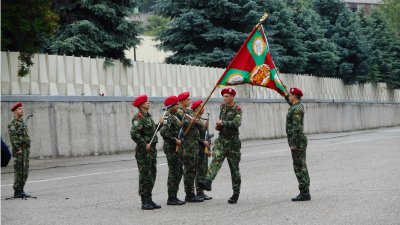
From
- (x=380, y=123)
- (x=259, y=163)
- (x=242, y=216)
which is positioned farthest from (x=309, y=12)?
(x=242, y=216)

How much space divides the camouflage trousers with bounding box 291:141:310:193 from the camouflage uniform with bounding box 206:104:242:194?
90 cm

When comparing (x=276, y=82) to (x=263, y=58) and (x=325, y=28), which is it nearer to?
(x=263, y=58)

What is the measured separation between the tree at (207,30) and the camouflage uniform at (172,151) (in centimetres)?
2756

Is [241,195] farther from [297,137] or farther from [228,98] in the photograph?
[228,98]

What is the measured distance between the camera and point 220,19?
142 feet

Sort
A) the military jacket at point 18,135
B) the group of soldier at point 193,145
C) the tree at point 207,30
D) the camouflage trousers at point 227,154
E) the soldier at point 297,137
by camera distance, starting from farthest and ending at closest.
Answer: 1. the tree at point 207,30
2. the military jacket at point 18,135
3. the soldier at point 297,137
4. the camouflage trousers at point 227,154
5. the group of soldier at point 193,145

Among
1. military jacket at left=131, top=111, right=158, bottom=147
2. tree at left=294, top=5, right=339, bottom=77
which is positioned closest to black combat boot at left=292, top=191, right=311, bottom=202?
military jacket at left=131, top=111, right=158, bottom=147

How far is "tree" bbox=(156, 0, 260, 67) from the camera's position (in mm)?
41375

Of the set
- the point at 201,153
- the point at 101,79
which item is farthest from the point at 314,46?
the point at 201,153

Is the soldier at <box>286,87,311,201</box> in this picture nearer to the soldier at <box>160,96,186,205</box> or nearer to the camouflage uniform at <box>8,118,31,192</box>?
the soldier at <box>160,96,186,205</box>

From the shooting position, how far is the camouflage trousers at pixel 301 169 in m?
13.2

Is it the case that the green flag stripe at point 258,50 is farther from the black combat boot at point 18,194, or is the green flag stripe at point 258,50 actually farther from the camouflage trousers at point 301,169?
the black combat boot at point 18,194

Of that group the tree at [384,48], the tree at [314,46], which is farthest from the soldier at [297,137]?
the tree at [384,48]

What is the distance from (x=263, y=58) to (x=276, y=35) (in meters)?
34.0
